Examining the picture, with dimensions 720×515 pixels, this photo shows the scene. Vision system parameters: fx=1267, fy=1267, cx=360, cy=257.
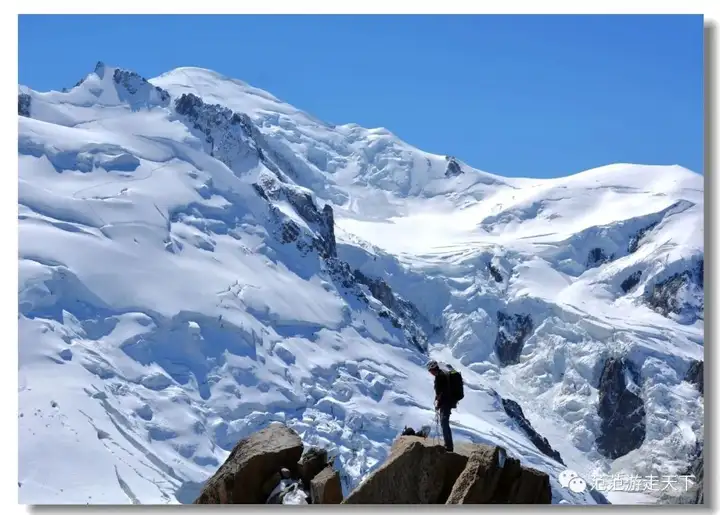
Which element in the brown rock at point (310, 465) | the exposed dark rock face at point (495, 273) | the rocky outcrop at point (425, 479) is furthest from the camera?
the exposed dark rock face at point (495, 273)

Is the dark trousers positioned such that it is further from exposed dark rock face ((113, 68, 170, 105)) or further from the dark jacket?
exposed dark rock face ((113, 68, 170, 105))

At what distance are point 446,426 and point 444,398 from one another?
398mm

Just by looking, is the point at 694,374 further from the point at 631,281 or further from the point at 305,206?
the point at 305,206

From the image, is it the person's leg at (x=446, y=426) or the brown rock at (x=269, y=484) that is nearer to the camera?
the person's leg at (x=446, y=426)

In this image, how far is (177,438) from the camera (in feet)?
314

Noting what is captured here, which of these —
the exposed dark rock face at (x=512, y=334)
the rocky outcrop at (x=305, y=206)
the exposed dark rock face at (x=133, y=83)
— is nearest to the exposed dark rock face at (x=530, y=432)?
the exposed dark rock face at (x=512, y=334)

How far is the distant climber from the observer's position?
1772 centimetres

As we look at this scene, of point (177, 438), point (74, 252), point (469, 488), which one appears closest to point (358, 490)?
point (469, 488)

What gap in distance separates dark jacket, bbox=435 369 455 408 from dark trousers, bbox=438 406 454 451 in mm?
67

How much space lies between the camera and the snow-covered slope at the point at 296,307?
312 feet

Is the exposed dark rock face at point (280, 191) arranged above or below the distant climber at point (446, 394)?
above

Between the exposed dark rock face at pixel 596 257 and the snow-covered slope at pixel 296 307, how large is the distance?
22cm

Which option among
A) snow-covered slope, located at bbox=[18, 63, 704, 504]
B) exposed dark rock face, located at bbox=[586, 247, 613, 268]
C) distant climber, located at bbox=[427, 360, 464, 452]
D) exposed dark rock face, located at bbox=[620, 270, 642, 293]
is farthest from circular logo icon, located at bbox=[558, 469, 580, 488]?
exposed dark rock face, located at bbox=[586, 247, 613, 268]

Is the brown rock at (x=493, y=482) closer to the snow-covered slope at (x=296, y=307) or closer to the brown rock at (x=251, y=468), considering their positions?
→ the brown rock at (x=251, y=468)
